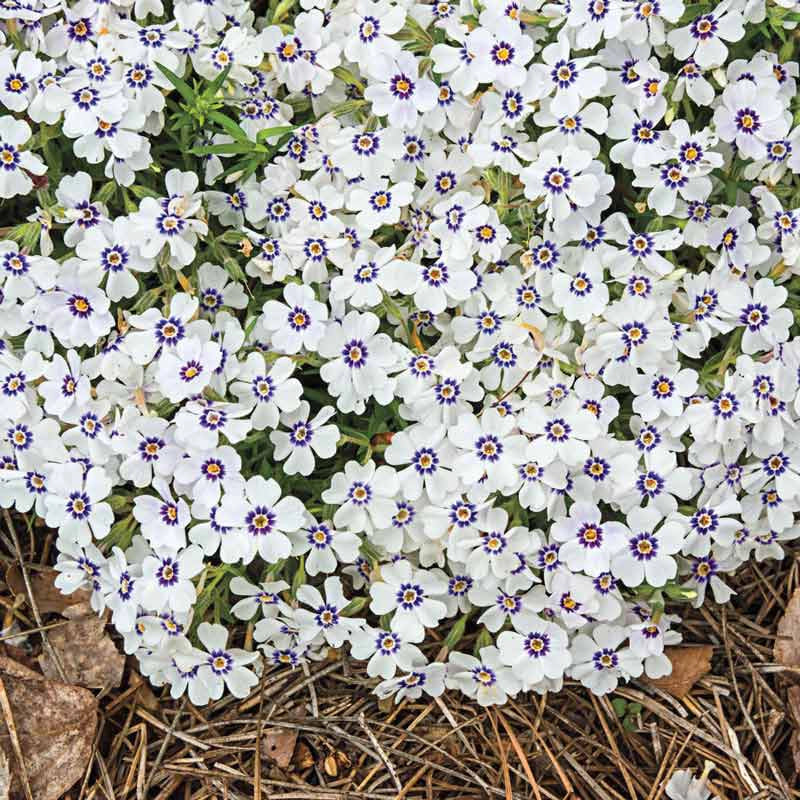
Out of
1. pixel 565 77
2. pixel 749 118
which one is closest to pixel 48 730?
pixel 565 77

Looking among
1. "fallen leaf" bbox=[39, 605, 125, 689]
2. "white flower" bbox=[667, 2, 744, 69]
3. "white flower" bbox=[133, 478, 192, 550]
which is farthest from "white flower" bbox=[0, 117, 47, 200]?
"white flower" bbox=[667, 2, 744, 69]

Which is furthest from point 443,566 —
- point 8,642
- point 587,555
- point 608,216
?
point 8,642

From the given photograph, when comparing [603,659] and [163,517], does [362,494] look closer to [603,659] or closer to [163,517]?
[163,517]

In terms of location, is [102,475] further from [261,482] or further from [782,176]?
[782,176]

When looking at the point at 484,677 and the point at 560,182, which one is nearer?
the point at 560,182

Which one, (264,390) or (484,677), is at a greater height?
(264,390)

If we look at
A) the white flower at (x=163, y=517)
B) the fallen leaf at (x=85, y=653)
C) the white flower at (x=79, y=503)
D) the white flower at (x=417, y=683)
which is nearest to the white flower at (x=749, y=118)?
the white flower at (x=417, y=683)

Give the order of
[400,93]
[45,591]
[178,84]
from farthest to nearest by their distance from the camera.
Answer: [45,591] → [400,93] → [178,84]
